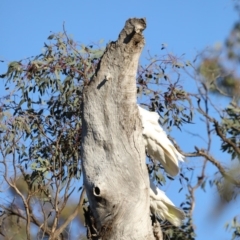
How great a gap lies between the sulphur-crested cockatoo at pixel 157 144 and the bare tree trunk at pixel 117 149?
65 cm

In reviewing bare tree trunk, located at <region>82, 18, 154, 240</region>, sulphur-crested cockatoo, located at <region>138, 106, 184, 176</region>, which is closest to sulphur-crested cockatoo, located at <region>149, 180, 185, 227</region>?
sulphur-crested cockatoo, located at <region>138, 106, 184, 176</region>

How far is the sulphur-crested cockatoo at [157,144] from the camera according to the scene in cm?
464

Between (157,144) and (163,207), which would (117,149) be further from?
(163,207)

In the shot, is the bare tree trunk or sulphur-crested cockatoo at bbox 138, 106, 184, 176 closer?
the bare tree trunk

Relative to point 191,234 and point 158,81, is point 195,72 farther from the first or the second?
point 191,234

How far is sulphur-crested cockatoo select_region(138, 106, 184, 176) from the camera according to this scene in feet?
15.2

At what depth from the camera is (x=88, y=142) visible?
3998 millimetres

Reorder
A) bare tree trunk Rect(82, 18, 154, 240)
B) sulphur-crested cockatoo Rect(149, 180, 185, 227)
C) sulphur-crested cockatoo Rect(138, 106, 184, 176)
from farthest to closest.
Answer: sulphur-crested cockatoo Rect(149, 180, 185, 227)
sulphur-crested cockatoo Rect(138, 106, 184, 176)
bare tree trunk Rect(82, 18, 154, 240)

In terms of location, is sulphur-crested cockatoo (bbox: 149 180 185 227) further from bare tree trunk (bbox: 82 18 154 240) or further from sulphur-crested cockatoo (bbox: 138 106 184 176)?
bare tree trunk (bbox: 82 18 154 240)

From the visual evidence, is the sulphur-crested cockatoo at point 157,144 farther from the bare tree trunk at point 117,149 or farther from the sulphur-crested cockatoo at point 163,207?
the bare tree trunk at point 117,149

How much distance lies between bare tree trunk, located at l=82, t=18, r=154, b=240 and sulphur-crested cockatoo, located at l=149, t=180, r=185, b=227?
2.59 ft

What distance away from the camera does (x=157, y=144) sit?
4668mm

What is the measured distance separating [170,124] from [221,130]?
1.64ft

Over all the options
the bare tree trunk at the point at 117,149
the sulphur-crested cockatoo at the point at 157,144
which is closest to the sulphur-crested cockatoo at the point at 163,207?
the sulphur-crested cockatoo at the point at 157,144
